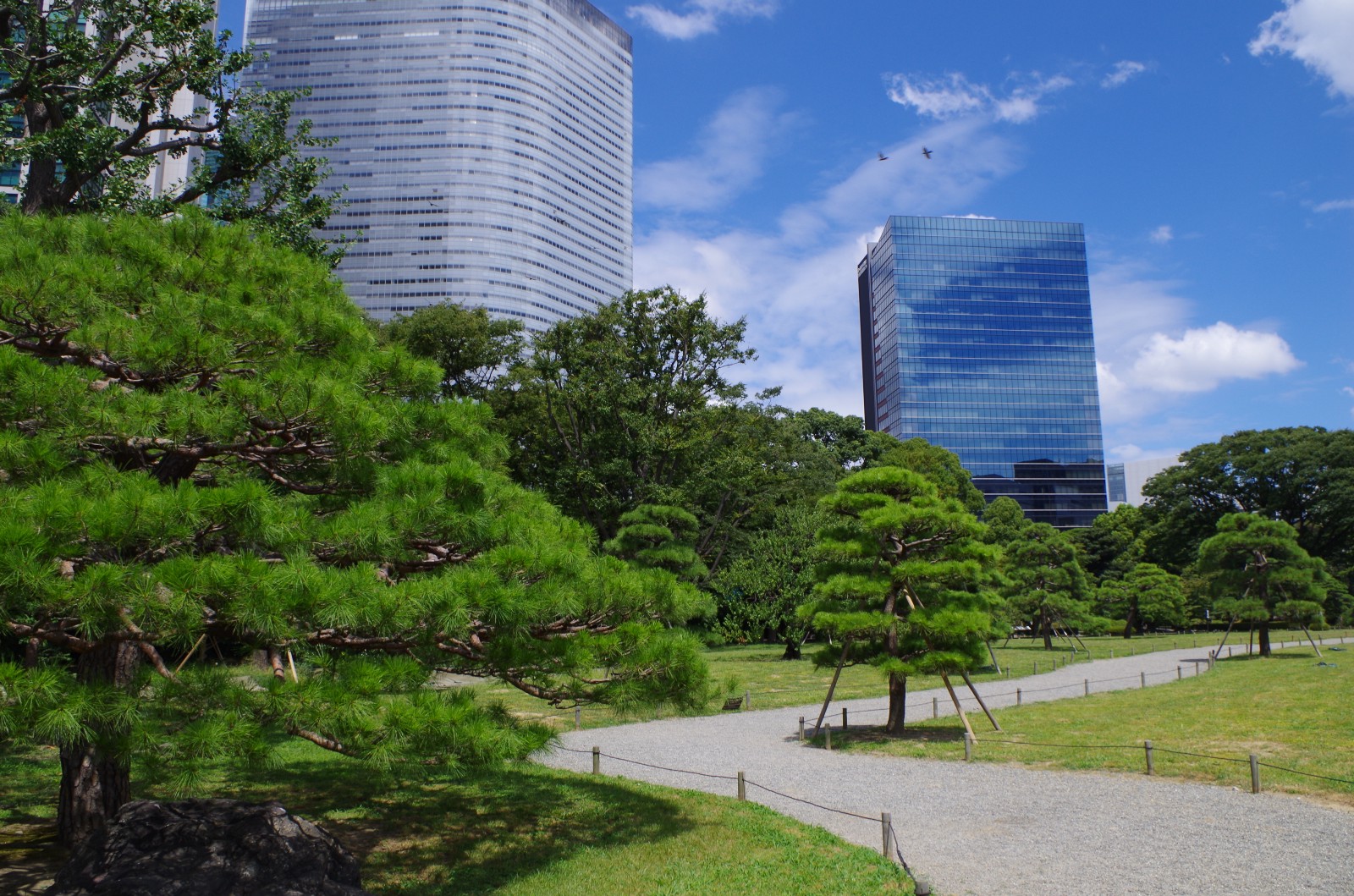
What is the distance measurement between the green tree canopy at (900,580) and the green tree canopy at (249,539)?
26.1 feet

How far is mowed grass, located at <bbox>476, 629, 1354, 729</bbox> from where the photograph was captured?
57.6ft

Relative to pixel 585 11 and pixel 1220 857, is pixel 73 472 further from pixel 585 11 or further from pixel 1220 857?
pixel 585 11

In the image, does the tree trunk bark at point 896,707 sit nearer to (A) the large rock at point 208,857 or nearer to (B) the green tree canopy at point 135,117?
(A) the large rock at point 208,857

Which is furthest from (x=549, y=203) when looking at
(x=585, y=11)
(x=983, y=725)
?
(x=983, y=725)

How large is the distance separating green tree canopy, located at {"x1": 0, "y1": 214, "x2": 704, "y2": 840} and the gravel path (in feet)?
12.0

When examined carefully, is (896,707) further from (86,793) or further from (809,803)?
(86,793)

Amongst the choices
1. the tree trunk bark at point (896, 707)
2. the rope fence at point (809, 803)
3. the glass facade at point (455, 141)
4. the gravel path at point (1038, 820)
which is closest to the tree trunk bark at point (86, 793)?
the rope fence at point (809, 803)

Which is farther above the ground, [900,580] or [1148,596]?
[900,580]

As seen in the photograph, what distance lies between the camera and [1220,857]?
24.6 ft

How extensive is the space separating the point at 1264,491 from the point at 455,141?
371 ft

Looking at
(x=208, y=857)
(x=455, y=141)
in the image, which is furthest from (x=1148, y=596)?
(x=455, y=141)

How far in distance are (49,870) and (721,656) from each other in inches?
1092

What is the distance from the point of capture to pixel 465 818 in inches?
365

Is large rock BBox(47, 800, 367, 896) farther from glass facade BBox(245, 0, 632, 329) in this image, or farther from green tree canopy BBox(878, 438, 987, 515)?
glass facade BBox(245, 0, 632, 329)
